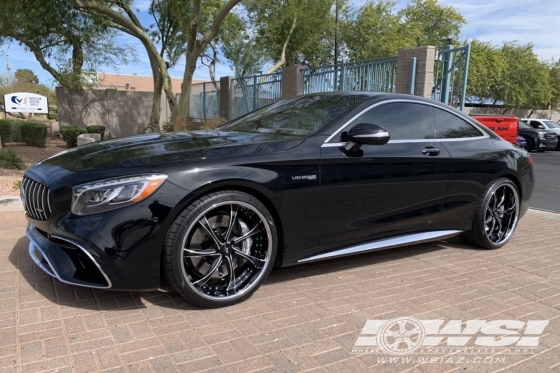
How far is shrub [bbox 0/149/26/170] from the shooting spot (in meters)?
8.41

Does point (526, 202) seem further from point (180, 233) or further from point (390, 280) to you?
point (180, 233)

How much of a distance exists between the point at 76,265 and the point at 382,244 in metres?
2.44

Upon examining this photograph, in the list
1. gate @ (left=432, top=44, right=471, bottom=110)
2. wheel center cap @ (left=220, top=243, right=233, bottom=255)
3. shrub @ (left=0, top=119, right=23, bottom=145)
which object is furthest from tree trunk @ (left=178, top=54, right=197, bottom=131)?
wheel center cap @ (left=220, top=243, right=233, bottom=255)

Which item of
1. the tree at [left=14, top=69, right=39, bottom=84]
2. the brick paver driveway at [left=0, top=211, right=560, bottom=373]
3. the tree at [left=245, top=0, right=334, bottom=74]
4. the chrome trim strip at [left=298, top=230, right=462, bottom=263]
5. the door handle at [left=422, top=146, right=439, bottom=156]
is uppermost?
the tree at [left=245, top=0, right=334, bottom=74]

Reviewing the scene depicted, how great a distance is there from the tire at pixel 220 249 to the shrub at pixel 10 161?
23.7 feet

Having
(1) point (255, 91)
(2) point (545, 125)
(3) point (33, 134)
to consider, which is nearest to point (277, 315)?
(1) point (255, 91)

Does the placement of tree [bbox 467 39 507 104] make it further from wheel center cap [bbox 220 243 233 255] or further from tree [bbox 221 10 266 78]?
wheel center cap [bbox 220 243 233 255]

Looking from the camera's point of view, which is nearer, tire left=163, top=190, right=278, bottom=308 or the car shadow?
tire left=163, top=190, right=278, bottom=308

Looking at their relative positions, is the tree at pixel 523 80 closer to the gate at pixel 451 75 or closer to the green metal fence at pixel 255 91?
the green metal fence at pixel 255 91

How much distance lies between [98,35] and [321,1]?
39.2ft

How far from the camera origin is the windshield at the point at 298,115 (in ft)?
12.2

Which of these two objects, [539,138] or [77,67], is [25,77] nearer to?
[77,67]

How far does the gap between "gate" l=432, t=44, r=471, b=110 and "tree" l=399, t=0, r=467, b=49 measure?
96.4 ft

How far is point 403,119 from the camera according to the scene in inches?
161
